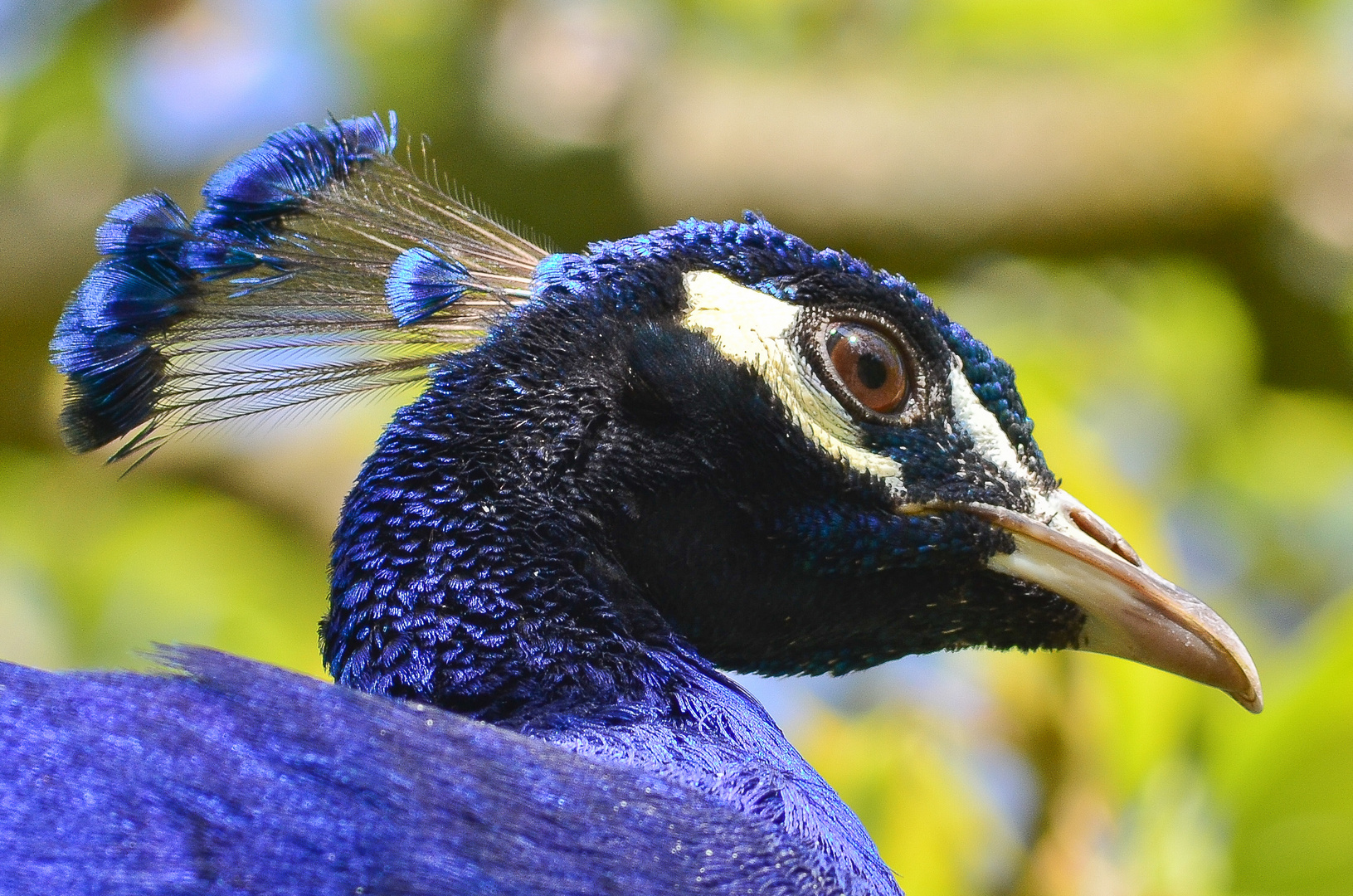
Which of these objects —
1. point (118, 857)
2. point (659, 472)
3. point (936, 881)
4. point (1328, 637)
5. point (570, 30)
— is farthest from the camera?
point (570, 30)

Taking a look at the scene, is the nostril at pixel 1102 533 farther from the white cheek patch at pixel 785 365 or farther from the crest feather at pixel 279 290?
the crest feather at pixel 279 290

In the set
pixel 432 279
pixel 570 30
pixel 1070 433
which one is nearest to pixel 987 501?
pixel 432 279

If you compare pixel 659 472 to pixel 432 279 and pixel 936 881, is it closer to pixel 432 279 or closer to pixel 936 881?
pixel 432 279

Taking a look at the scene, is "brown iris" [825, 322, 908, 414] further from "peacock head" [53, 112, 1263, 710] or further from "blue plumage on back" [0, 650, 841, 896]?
"blue plumage on back" [0, 650, 841, 896]

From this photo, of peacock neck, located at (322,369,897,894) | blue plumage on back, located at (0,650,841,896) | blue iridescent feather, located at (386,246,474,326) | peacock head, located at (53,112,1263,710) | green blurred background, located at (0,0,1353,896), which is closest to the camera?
blue plumage on back, located at (0,650,841,896)

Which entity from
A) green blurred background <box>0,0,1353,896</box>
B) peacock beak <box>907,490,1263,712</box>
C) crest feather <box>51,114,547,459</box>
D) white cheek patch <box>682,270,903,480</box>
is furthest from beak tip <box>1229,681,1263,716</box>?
green blurred background <box>0,0,1353,896</box>

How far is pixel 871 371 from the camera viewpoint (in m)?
1.52

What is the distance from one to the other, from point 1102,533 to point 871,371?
11.5 inches

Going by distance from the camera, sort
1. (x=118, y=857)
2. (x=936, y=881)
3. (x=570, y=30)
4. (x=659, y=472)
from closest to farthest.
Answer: (x=118, y=857)
(x=659, y=472)
(x=936, y=881)
(x=570, y=30)

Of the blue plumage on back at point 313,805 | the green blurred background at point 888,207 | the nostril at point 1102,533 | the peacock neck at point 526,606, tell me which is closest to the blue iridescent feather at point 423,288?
the peacock neck at point 526,606

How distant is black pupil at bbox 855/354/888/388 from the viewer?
4.99 ft

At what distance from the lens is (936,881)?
241cm

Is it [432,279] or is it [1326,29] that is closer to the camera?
[432,279]

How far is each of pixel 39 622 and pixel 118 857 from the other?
11.4 ft
